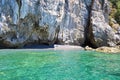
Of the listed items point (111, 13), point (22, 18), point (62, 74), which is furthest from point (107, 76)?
point (111, 13)

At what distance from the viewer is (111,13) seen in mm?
39469

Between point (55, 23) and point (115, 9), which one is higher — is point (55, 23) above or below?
below

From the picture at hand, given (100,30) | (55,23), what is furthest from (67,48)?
(100,30)

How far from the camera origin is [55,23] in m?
33.3

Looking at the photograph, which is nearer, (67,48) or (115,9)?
(67,48)

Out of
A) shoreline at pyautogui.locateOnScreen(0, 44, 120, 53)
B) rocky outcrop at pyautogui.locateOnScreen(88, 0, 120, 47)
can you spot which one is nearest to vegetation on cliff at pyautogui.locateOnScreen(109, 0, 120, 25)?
rocky outcrop at pyautogui.locateOnScreen(88, 0, 120, 47)

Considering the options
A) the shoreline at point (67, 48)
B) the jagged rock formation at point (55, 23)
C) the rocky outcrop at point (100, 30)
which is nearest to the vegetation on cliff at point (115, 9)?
the jagged rock formation at point (55, 23)

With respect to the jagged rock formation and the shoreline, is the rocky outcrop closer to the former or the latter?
the jagged rock formation

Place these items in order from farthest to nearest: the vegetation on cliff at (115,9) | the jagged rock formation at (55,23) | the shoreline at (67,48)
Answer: the vegetation on cliff at (115,9), the shoreline at (67,48), the jagged rock formation at (55,23)

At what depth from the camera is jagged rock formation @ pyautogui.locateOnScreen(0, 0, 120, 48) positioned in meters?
30.5

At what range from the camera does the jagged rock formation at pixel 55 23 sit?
30.5 metres

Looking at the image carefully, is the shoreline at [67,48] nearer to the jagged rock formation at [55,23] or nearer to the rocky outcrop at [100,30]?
the jagged rock formation at [55,23]

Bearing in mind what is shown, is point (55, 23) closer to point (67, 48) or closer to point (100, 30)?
point (67, 48)

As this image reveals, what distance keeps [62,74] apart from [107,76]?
2.81m
